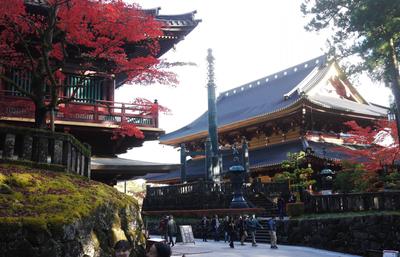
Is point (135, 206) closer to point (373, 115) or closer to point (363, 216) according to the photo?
point (363, 216)

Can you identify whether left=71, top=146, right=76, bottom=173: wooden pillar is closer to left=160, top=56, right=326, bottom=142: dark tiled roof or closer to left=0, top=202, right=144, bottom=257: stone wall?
left=0, top=202, right=144, bottom=257: stone wall

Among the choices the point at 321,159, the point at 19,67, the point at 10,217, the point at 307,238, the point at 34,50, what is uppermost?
the point at 34,50

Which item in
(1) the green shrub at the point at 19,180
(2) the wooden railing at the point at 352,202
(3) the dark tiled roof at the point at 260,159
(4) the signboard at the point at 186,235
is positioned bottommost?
(4) the signboard at the point at 186,235

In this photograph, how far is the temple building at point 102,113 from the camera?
50.4 feet

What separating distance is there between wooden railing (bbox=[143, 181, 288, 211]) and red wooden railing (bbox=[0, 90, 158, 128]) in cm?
1008

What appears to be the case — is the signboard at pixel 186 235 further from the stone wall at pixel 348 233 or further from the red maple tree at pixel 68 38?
the red maple tree at pixel 68 38

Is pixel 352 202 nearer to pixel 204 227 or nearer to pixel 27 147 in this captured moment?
pixel 204 227

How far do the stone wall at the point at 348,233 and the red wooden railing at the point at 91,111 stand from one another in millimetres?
8165

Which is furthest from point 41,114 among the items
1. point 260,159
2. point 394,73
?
point 260,159

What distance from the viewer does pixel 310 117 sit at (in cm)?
3206

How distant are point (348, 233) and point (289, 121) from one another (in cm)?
1675

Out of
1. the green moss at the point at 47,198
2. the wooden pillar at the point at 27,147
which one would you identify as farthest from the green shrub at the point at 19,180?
the wooden pillar at the point at 27,147

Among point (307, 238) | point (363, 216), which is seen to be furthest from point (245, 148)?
point (363, 216)

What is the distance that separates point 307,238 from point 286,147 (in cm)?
1381
